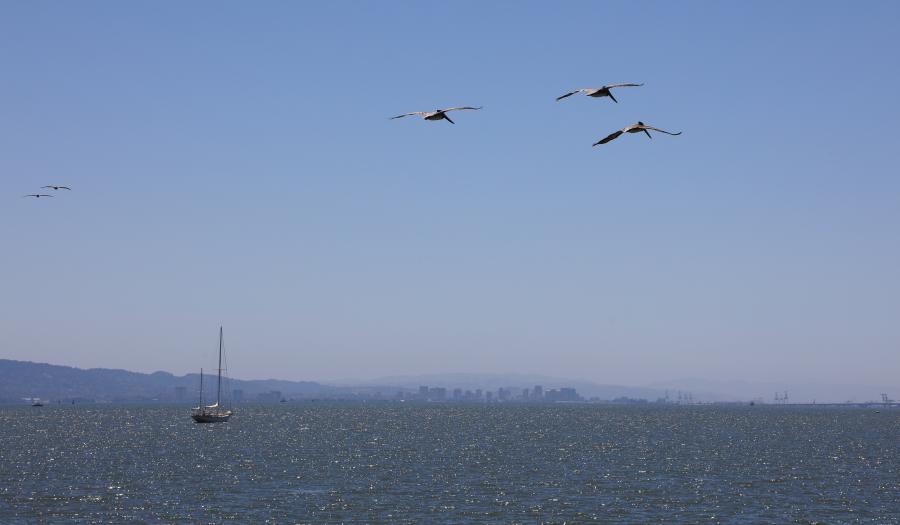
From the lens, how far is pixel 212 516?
68.4 metres

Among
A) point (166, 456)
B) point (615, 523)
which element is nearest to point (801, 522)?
point (615, 523)

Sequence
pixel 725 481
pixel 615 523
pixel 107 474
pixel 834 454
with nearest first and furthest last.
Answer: pixel 615 523, pixel 725 481, pixel 107 474, pixel 834 454

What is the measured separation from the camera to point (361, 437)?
174 meters

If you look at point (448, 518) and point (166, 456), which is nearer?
point (448, 518)

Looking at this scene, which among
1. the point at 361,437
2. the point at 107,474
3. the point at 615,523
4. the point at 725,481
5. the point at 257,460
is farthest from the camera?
the point at 361,437

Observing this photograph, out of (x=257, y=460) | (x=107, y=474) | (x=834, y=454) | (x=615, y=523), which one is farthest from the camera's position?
(x=834, y=454)

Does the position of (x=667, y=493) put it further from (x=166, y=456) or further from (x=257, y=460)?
(x=166, y=456)

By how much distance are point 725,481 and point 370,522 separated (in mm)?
40718

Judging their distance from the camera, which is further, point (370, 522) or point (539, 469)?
point (539, 469)

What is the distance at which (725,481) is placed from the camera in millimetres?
92250

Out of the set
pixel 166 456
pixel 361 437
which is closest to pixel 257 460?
pixel 166 456

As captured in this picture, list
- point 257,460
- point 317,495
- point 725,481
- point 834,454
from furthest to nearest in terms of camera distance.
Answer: point 834,454, point 257,460, point 725,481, point 317,495

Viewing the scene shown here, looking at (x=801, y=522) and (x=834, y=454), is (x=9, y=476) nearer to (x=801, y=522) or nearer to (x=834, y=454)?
(x=801, y=522)

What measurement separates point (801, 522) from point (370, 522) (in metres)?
29.0
